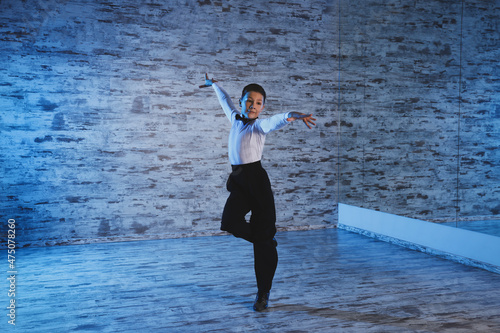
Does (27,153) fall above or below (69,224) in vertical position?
above

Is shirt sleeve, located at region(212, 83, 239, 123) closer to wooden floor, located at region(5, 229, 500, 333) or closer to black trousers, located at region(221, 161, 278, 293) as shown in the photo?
black trousers, located at region(221, 161, 278, 293)

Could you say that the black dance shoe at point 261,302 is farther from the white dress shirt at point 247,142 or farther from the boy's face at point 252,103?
the boy's face at point 252,103

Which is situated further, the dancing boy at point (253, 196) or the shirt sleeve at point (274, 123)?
the dancing boy at point (253, 196)

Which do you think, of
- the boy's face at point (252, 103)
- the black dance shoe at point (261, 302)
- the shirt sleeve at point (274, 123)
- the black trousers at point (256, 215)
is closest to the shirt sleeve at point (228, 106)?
the boy's face at point (252, 103)

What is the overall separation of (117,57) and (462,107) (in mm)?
3966

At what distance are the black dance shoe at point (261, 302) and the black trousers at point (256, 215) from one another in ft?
0.13

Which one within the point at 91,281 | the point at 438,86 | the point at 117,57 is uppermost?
the point at 117,57

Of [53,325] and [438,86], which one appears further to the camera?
[438,86]

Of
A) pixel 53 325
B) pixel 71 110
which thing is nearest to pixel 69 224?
pixel 71 110

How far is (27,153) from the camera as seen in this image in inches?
211

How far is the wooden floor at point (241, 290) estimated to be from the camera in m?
2.94

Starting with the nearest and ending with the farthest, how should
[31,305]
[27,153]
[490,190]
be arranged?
[31,305], [490,190], [27,153]

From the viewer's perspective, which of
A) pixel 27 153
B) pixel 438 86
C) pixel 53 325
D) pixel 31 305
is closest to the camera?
pixel 53 325

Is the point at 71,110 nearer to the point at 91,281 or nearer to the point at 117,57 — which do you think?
the point at 117,57
